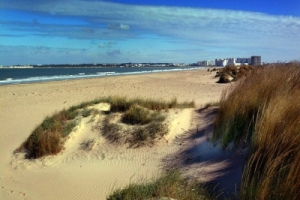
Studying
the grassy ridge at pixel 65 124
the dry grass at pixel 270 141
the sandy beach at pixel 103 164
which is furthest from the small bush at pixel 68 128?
the dry grass at pixel 270 141

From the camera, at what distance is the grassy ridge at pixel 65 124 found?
860 cm

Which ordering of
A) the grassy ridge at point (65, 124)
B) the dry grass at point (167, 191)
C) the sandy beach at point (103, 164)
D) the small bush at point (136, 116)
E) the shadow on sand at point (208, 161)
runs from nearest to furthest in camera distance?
the dry grass at point (167, 191)
the shadow on sand at point (208, 161)
the sandy beach at point (103, 164)
the grassy ridge at point (65, 124)
the small bush at point (136, 116)

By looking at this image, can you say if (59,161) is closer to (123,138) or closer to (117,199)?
(123,138)

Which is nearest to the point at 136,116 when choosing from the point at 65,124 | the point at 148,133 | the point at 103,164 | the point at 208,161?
the point at 148,133

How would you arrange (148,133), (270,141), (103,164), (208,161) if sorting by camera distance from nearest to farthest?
(270,141)
(208,161)
(103,164)
(148,133)

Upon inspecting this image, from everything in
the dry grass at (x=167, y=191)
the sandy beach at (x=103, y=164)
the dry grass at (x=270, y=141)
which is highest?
the dry grass at (x=270, y=141)

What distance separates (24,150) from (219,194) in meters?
6.51

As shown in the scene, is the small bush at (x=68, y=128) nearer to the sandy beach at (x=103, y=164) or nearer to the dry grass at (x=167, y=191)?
the sandy beach at (x=103, y=164)

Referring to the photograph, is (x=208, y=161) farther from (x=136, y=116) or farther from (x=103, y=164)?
(x=136, y=116)

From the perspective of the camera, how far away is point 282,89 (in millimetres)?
6281

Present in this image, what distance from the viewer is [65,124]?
32.8 feet

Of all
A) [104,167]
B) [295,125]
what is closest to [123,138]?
[104,167]

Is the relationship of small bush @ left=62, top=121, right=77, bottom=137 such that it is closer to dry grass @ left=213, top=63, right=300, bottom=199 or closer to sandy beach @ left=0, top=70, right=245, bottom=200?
sandy beach @ left=0, top=70, right=245, bottom=200

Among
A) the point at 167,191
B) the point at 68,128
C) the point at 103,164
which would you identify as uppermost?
the point at 167,191
